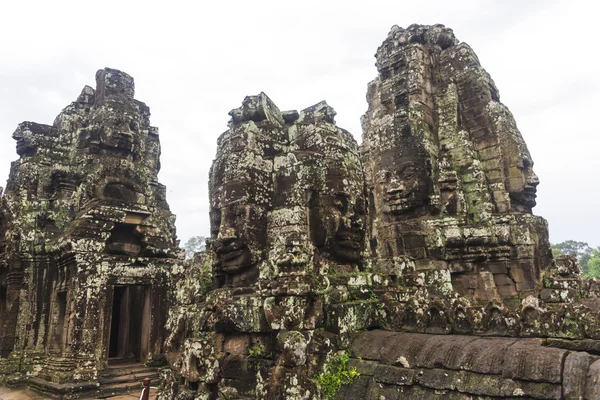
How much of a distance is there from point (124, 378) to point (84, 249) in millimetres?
3094

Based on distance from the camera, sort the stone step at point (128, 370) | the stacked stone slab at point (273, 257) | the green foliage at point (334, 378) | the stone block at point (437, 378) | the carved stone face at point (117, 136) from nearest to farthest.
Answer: the stone block at point (437, 378), the green foliage at point (334, 378), the stacked stone slab at point (273, 257), the stone step at point (128, 370), the carved stone face at point (117, 136)

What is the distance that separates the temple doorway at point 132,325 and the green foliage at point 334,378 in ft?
26.0

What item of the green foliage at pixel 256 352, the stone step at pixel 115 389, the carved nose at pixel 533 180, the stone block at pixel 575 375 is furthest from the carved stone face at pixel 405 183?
the stone block at pixel 575 375

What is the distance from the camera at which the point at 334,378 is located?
163 inches

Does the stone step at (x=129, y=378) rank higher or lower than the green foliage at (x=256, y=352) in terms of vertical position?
lower

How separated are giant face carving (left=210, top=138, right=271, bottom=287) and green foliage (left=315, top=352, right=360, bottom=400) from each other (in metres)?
1.65

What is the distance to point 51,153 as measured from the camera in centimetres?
1256

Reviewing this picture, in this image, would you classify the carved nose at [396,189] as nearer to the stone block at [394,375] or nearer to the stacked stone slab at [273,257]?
the stacked stone slab at [273,257]

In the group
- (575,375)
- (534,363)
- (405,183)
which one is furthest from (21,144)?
(575,375)

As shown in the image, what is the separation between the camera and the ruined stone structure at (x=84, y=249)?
10.0 m

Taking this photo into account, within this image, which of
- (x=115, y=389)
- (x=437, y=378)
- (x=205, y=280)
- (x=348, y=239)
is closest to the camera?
(x=437, y=378)

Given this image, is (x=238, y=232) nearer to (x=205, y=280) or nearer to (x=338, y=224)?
(x=205, y=280)

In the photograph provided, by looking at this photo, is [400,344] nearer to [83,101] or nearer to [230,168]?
[230,168]

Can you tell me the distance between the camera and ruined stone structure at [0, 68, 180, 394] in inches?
395
